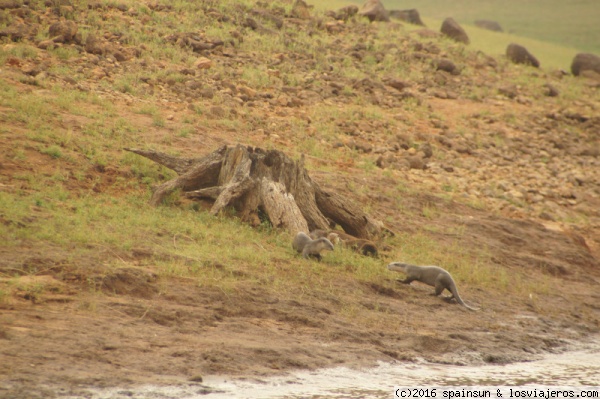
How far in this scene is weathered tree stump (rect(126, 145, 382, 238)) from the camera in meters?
10.0

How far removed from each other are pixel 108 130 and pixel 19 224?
4.55 metres

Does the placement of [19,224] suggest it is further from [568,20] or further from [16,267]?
[568,20]

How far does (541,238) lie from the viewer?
13.0 m

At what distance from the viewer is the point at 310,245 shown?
29.7 ft

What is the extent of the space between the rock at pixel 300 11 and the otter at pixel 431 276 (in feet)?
52.1

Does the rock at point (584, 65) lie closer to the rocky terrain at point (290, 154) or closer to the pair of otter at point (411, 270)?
the rocky terrain at point (290, 154)

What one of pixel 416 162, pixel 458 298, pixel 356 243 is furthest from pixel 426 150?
pixel 458 298

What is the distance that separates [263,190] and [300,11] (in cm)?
1478

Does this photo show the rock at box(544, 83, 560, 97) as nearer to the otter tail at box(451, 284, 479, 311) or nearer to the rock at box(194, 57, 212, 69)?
the rock at box(194, 57, 212, 69)

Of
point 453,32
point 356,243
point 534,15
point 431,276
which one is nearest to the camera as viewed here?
point 431,276

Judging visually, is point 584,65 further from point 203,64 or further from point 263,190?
point 263,190

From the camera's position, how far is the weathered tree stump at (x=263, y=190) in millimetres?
10039

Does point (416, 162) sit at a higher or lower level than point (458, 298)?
higher

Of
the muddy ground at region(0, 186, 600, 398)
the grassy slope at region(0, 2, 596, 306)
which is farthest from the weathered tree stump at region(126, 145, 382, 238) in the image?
the muddy ground at region(0, 186, 600, 398)
